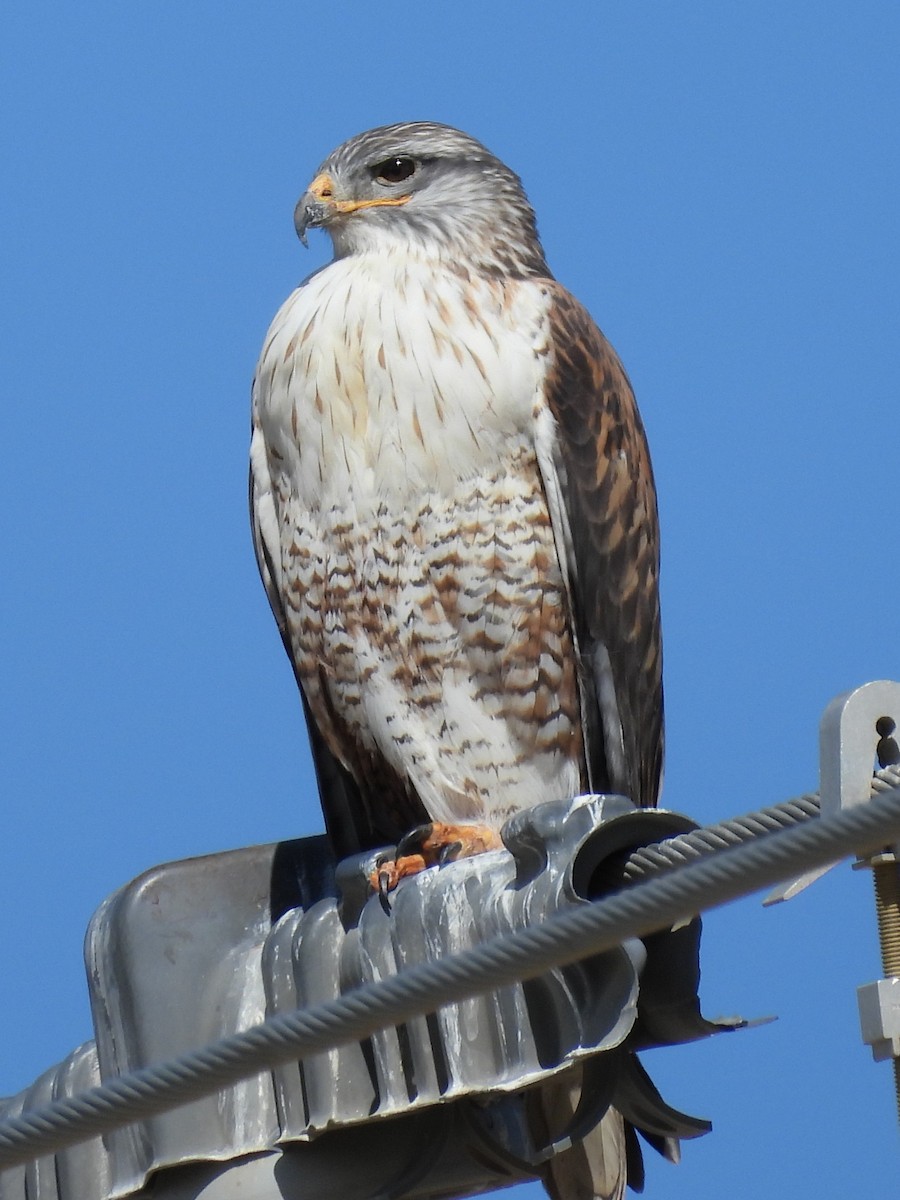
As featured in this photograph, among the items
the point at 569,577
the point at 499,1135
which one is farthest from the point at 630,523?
the point at 499,1135

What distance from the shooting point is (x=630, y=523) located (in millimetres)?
5125

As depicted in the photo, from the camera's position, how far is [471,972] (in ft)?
7.38

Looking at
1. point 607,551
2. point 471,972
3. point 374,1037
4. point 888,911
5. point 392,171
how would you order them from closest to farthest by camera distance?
1. point 471,972
2. point 888,911
3. point 374,1037
4. point 607,551
5. point 392,171

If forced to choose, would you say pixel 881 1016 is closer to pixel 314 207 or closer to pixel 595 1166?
pixel 595 1166

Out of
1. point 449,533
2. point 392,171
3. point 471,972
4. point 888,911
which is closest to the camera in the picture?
point 471,972

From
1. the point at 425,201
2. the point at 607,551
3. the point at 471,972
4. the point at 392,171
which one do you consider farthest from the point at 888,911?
the point at 392,171

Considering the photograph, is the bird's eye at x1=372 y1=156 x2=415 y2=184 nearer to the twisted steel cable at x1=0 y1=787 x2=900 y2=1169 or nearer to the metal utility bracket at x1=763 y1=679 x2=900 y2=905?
the metal utility bracket at x1=763 y1=679 x2=900 y2=905

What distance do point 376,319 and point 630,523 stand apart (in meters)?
0.73

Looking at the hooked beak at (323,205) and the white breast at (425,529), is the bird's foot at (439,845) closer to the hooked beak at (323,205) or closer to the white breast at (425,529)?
the white breast at (425,529)

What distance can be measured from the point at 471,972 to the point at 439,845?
8.33 ft

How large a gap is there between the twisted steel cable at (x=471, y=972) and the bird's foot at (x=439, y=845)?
6.06 feet

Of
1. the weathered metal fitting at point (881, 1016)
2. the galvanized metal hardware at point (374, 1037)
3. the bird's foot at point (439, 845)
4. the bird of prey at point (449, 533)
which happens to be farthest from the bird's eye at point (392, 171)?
the weathered metal fitting at point (881, 1016)

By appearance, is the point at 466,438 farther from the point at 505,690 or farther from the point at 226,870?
the point at 226,870

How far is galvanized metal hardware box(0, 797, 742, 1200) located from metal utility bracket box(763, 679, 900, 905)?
1.91 ft
